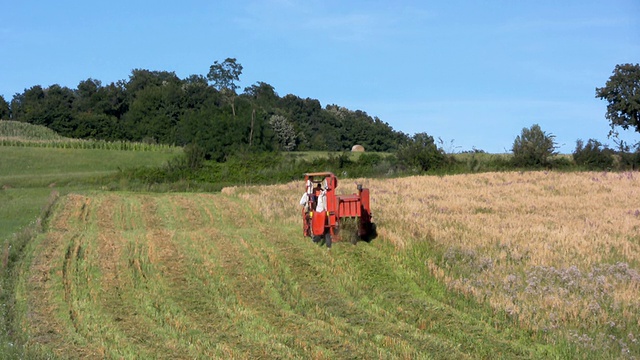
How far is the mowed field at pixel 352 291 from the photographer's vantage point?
30.8 ft

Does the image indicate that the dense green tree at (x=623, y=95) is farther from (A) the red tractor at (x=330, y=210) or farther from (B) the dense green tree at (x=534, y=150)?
(A) the red tractor at (x=330, y=210)

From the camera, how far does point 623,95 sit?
2388 inches

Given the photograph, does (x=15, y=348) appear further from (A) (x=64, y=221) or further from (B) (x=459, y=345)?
(A) (x=64, y=221)

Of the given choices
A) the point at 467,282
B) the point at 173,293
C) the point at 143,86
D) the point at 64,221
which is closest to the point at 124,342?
the point at 173,293

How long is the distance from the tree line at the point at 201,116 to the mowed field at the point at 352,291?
33836mm

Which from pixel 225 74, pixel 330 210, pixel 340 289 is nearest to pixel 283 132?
pixel 225 74

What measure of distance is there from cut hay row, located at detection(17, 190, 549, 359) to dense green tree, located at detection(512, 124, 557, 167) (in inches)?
1091

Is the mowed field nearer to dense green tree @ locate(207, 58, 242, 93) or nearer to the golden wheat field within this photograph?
the golden wheat field

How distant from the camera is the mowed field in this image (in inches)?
370

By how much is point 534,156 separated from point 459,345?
36183 mm

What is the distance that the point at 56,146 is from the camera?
207 ft

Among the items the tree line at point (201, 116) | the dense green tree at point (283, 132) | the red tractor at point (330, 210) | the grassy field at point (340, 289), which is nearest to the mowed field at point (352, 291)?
the grassy field at point (340, 289)

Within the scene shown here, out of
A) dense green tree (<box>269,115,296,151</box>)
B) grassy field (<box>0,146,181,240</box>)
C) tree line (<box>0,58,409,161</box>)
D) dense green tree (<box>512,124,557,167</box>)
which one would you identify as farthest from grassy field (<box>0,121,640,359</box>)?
dense green tree (<box>269,115,296,151</box>)

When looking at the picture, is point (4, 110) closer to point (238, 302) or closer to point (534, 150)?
point (534, 150)
